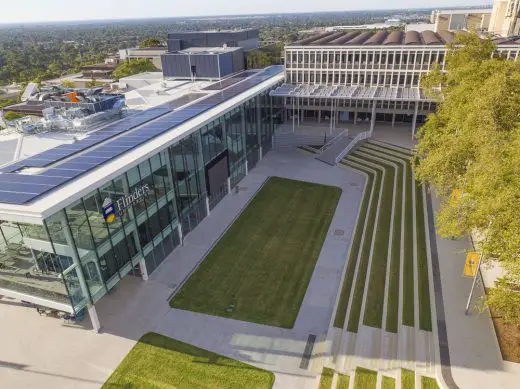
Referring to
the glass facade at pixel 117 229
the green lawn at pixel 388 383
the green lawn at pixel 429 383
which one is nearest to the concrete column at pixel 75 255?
the glass facade at pixel 117 229

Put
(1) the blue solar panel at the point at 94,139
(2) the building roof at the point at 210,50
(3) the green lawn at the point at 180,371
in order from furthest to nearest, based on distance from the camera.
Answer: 1. (2) the building roof at the point at 210,50
2. (1) the blue solar panel at the point at 94,139
3. (3) the green lawn at the point at 180,371

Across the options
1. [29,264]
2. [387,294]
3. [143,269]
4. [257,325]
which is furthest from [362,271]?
[29,264]

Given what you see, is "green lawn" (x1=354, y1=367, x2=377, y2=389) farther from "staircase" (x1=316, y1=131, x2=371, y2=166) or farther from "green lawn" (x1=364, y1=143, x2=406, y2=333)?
"staircase" (x1=316, y1=131, x2=371, y2=166)

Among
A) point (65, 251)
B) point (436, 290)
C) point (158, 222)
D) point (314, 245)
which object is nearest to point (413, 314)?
point (436, 290)

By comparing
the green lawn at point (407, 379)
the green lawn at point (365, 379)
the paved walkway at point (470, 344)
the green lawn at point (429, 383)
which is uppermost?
the paved walkway at point (470, 344)

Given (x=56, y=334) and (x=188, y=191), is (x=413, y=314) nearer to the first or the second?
(x=188, y=191)

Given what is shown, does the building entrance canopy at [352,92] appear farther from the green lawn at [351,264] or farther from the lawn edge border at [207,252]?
the lawn edge border at [207,252]


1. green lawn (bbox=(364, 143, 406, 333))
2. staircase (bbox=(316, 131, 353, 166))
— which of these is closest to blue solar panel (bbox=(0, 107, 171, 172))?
staircase (bbox=(316, 131, 353, 166))
